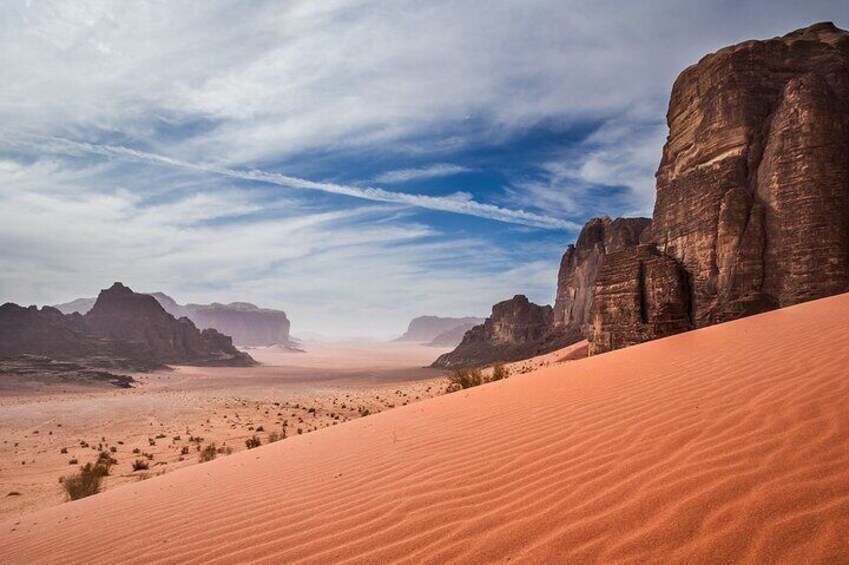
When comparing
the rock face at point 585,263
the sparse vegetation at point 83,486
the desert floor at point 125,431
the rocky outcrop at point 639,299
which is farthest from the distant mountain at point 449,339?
the sparse vegetation at point 83,486

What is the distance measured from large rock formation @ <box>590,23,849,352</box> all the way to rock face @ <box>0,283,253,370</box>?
5729cm

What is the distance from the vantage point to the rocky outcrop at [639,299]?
17672 mm

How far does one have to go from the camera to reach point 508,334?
59.2 m

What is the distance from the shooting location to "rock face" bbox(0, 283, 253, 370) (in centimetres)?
5209

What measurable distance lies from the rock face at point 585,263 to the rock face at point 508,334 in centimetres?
276

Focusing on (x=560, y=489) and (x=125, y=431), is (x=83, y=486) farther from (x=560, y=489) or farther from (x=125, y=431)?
(x=125, y=431)

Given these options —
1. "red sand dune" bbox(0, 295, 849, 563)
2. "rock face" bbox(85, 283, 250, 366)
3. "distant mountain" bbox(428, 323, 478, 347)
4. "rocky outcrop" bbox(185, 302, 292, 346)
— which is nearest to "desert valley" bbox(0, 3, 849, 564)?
"red sand dune" bbox(0, 295, 849, 563)

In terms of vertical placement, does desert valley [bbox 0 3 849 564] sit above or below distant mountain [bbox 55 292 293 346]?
below

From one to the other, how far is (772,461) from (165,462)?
13.0 meters

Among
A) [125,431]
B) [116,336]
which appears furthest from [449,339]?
[125,431]

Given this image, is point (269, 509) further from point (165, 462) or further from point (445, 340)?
point (445, 340)

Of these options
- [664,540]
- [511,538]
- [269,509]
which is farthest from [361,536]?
[664,540]

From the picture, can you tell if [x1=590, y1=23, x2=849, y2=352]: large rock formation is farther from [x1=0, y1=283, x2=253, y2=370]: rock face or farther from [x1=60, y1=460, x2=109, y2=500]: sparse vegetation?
[x1=0, y1=283, x2=253, y2=370]: rock face

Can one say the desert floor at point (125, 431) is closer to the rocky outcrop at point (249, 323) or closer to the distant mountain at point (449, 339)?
the rocky outcrop at point (249, 323)
